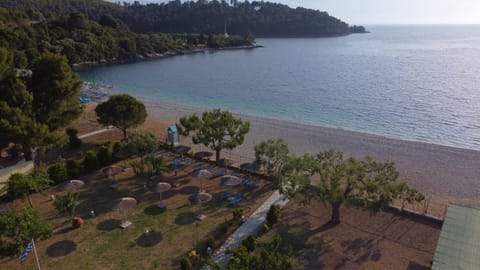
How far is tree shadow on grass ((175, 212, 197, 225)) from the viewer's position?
55.4ft

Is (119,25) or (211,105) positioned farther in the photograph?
(119,25)

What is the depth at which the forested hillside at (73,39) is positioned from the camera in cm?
8288

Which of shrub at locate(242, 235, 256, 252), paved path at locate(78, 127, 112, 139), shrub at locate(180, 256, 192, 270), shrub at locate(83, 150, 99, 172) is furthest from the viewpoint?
paved path at locate(78, 127, 112, 139)

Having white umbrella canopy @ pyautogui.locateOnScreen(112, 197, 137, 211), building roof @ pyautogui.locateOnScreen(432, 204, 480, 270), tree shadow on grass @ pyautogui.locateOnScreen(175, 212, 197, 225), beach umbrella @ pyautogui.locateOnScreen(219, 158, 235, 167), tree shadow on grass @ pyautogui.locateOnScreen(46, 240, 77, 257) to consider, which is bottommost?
tree shadow on grass @ pyautogui.locateOnScreen(46, 240, 77, 257)

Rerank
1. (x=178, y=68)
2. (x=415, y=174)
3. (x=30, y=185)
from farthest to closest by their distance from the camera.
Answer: (x=178, y=68) < (x=415, y=174) < (x=30, y=185)

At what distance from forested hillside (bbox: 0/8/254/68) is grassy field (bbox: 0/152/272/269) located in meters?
66.3

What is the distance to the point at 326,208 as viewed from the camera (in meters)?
18.3

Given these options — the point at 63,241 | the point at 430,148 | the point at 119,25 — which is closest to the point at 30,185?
the point at 63,241

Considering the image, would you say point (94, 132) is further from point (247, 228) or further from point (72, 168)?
point (247, 228)

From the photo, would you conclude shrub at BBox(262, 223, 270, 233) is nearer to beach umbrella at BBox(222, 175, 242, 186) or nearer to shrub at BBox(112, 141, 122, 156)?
beach umbrella at BBox(222, 175, 242, 186)

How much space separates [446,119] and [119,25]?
119293 mm

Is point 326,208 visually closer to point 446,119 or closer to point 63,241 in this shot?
point 63,241

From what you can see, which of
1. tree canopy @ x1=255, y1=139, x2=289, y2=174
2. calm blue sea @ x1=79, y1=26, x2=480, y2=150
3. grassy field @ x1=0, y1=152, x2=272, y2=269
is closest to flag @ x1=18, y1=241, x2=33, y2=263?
grassy field @ x1=0, y1=152, x2=272, y2=269

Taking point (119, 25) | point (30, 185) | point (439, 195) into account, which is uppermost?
point (119, 25)
